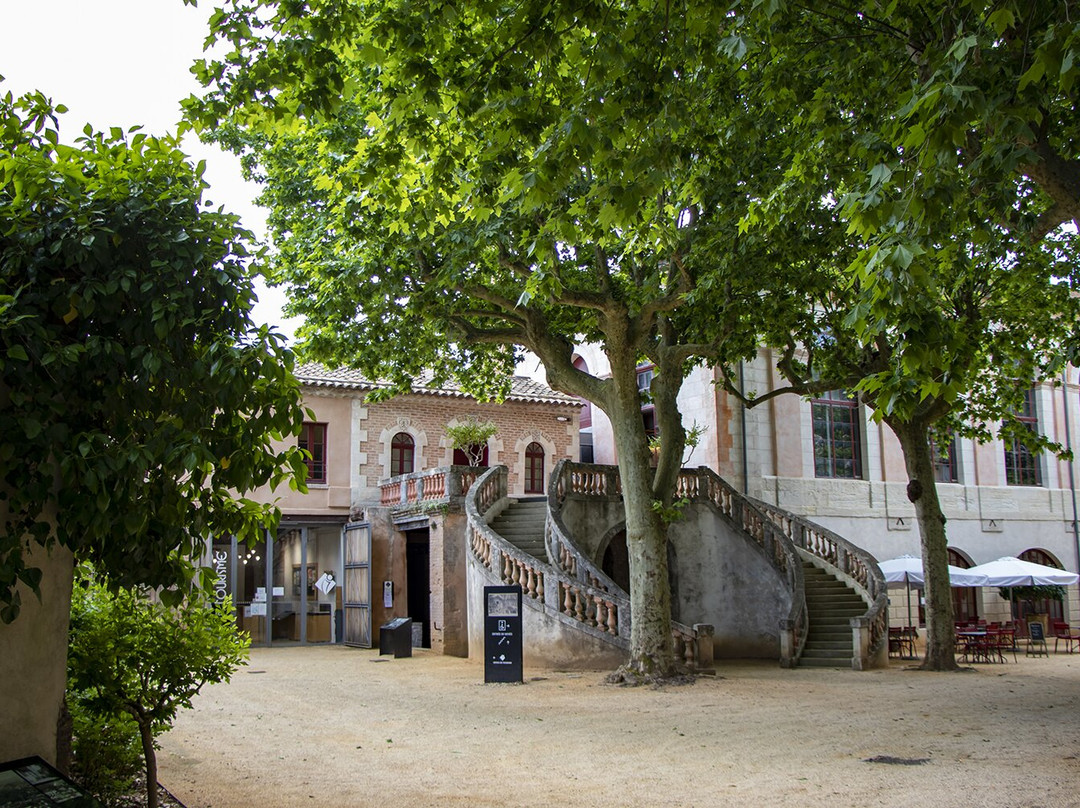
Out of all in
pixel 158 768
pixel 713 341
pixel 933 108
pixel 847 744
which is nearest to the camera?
pixel 933 108

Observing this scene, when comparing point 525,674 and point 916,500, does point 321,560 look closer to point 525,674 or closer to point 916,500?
point 525,674

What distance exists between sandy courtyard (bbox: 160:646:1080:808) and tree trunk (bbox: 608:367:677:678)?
774 millimetres

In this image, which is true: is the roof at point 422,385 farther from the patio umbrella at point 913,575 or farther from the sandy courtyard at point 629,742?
the sandy courtyard at point 629,742

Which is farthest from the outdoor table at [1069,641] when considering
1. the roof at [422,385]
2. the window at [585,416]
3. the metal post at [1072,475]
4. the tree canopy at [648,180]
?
the window at [585,416]

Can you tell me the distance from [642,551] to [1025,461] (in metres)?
17.6

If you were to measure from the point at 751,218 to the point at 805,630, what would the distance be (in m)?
10.8

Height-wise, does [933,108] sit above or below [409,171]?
below

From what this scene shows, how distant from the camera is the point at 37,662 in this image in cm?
518

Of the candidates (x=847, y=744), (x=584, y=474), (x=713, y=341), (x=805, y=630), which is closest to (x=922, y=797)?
(x=847, y=744)

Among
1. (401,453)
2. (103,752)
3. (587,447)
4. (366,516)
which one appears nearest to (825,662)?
(366,516)

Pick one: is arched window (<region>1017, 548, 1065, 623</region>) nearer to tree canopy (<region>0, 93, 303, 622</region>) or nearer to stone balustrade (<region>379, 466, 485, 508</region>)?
stone balustrade (<region>379, 466, 485, 508</region>)

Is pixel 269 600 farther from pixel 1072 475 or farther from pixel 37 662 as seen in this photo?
pixel 1072 475

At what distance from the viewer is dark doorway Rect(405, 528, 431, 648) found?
83.0 ft

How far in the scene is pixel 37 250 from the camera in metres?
4.86
